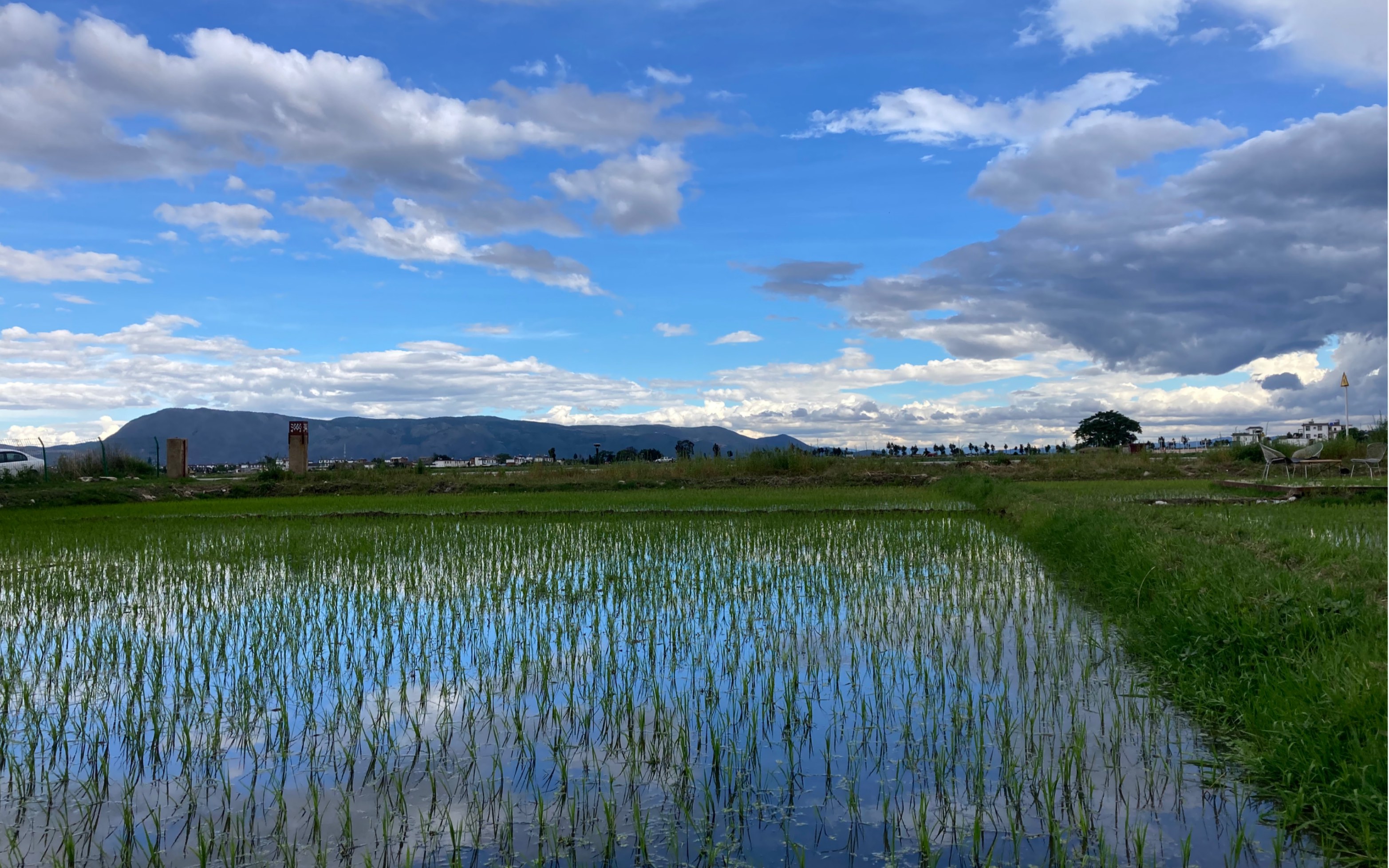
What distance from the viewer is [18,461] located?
2269cm

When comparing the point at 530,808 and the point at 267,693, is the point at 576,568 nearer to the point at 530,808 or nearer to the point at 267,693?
the point at 267,693

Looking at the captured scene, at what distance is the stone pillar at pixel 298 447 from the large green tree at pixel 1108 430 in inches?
1795

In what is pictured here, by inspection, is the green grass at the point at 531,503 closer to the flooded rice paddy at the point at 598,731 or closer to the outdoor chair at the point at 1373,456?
the flooded rice paddy at the point at 598,731

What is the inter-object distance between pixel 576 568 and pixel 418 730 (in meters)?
5.06

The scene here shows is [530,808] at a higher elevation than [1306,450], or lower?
lower

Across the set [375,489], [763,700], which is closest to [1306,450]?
[763,700]

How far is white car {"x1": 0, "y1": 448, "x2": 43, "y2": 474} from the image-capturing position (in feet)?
72.2

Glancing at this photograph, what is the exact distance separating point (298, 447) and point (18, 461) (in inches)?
307

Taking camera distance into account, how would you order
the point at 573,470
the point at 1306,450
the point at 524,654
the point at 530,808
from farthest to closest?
the point at 573,470 < the point at 1306,450 < the point at 524,654 < the point at 530,808

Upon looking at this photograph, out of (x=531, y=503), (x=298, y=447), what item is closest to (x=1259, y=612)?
(x=531, y=503)

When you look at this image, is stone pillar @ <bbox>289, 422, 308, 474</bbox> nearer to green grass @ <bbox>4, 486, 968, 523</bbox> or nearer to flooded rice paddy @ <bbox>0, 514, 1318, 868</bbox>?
green grass @ <bbox>4, 486, 968, 523</bbox>

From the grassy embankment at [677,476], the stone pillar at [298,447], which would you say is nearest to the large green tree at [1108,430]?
the grassy embankment at [677,476]

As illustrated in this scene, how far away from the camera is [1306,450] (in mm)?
17438

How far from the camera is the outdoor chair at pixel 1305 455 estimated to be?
1730 cm
